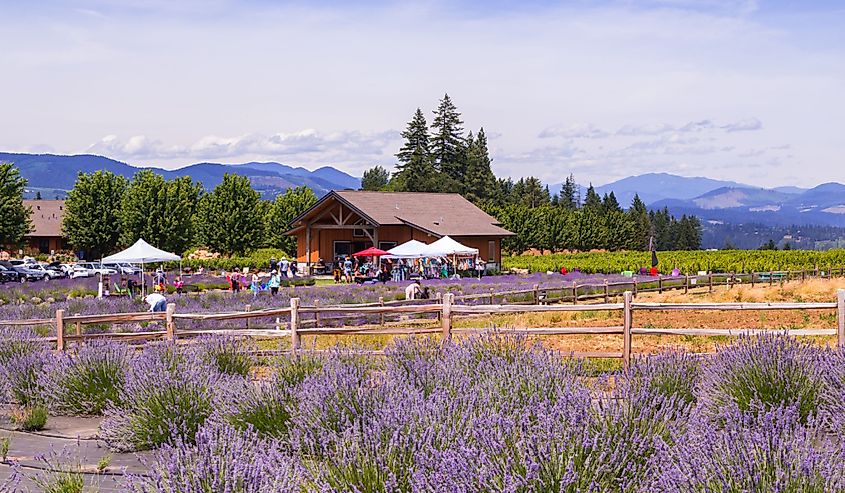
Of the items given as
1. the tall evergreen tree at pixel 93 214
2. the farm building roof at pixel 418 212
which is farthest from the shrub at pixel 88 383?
the tall evergreen tree at pixel 93 214

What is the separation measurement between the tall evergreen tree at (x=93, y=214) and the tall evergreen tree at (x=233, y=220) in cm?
556

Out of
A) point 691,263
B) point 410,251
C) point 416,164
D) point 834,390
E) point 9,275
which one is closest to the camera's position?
point 834,390

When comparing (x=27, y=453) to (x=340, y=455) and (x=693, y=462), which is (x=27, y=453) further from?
(x=693, y=462)

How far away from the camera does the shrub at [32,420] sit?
373 inches

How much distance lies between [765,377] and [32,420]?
7.09 m

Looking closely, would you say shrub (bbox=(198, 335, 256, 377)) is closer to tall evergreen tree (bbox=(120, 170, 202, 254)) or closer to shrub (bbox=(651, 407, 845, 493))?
shrub (bbox=(651, 407, 845, 493))

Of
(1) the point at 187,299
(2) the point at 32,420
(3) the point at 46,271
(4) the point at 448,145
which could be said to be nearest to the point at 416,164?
(4) the point at 448,145

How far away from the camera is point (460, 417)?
6.02 metres

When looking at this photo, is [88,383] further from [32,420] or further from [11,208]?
[11,208]

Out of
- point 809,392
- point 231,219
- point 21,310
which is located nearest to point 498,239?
point 231,219

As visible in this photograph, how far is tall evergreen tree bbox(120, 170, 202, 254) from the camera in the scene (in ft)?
189

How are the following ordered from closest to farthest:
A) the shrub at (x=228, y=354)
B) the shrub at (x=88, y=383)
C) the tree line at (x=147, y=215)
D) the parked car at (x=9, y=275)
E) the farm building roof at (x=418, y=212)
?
the shrub at (x=88, y=383) < the shrub at (x=228, y=354) < the parked car at (x=9, y=275) < the farm building roof at (x=418, y=212) < the tree line at (x=147, y=215)

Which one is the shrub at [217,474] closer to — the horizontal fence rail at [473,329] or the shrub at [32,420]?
the horizontal fence rail at [473,329]

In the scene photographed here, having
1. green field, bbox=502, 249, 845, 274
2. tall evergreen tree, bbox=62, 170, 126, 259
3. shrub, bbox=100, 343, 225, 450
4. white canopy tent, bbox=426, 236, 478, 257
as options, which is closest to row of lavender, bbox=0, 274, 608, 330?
white canopy tent, bbox=426, 236, 478, 257
